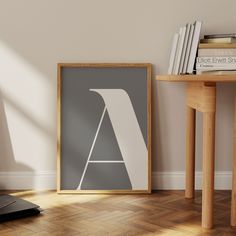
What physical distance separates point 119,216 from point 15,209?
513mm

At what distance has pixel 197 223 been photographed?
2.24m

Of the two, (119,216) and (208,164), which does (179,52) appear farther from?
(119,216)

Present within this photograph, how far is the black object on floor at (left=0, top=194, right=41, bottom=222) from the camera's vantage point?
2.26 metres

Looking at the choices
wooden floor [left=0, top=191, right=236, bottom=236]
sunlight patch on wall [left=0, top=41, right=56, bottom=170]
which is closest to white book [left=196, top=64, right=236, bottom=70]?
wooden floor [left=0, top=191, right=236, bottom=236]

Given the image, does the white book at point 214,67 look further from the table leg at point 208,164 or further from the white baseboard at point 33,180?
the white baseboard at point 33,180

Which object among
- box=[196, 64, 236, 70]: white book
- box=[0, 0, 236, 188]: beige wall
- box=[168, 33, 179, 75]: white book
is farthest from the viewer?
box=[0, 0, 236, 188]: beige wall

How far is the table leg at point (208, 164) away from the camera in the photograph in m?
2.12

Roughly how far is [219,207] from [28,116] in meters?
1.25

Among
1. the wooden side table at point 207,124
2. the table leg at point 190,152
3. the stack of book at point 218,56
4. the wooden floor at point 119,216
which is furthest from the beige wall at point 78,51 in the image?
the wooden side table at point 207,124

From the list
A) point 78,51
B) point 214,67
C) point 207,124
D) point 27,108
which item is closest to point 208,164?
point 207,124

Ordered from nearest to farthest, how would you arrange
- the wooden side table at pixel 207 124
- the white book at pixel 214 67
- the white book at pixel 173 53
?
1. the wooden side table at pixel 207 124
2. the white book at pixel 214 67
3. the white book at pixel 173 53

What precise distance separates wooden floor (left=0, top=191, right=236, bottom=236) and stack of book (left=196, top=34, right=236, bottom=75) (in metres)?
0.73

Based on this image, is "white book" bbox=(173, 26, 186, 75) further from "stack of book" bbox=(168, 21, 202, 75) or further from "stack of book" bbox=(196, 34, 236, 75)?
"stack of book" bbox=(196, 34, 236, 75)

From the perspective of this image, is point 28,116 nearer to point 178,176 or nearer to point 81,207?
point 81,207
